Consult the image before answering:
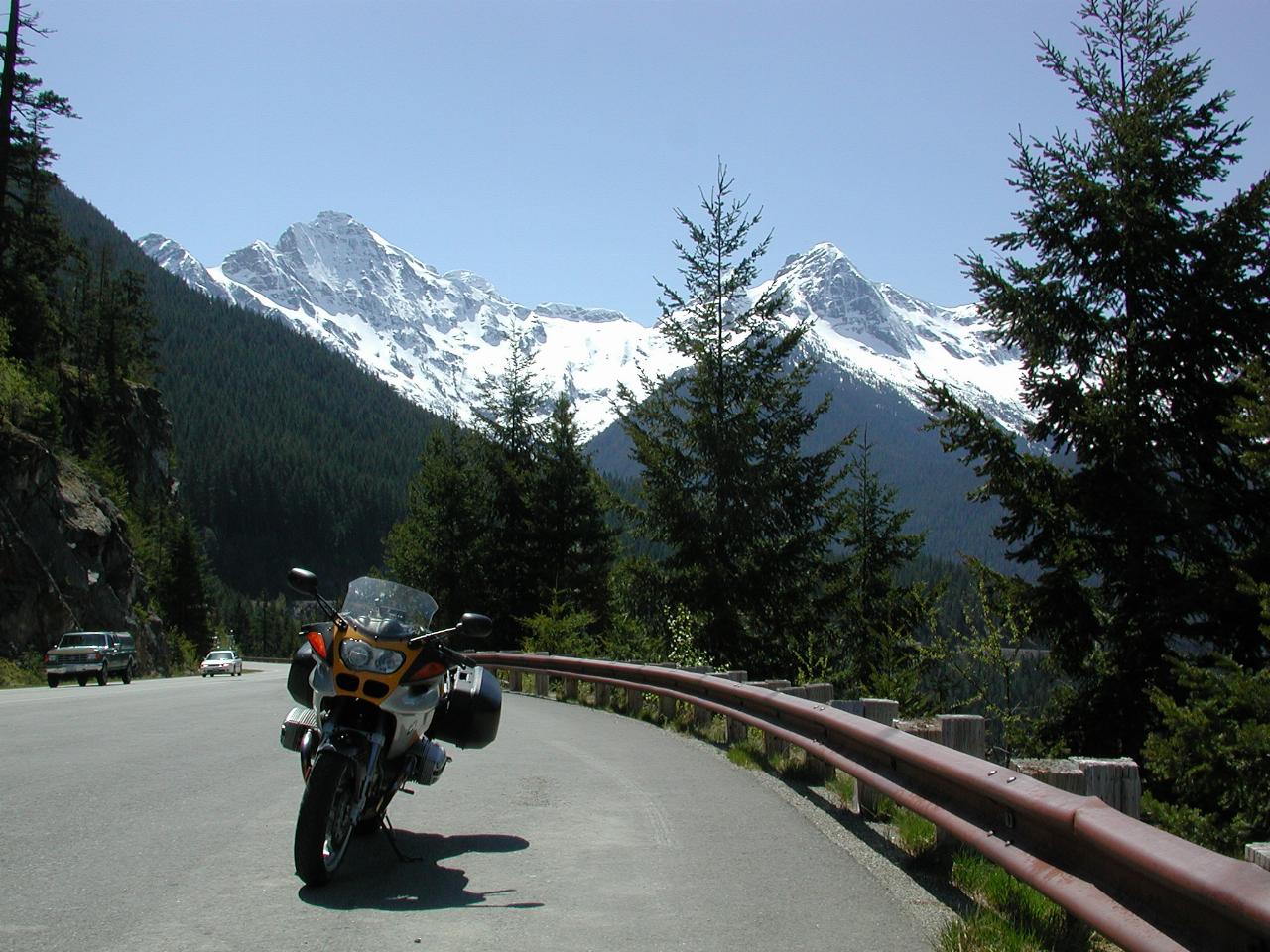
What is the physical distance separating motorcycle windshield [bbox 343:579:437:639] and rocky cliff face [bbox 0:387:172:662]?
3239cm

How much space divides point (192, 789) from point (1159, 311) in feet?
40.7

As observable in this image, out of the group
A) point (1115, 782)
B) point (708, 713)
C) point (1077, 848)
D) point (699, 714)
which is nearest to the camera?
point (1077, 848)

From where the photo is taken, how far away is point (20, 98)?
3497 centimetres

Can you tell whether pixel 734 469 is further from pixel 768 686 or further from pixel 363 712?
pixel 363 712

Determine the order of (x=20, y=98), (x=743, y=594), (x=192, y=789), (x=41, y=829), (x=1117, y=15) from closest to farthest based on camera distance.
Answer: (x=41, y=829), (x=192, y=789), (x=1117, y=15), (x=743, y=594), (x=20, y=98)

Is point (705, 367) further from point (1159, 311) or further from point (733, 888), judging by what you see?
point (733, 888)

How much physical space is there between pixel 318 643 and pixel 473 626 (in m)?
0.86

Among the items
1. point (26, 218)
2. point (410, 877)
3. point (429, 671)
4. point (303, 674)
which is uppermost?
point (26, 218)

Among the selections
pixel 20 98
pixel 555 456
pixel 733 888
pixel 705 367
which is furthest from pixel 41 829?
pixel 20 98

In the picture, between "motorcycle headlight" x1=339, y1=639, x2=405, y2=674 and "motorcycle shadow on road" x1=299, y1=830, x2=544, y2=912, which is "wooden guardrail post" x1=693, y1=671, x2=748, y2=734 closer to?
"motorcycle shadow on road" x1=299, y1=830, x2=544, y2=912

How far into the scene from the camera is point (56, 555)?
39.0 meters

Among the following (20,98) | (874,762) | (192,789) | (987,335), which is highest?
(20,98)

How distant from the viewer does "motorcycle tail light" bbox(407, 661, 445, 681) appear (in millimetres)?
5916

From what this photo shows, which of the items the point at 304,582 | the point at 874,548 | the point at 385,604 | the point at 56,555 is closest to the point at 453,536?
the point at 56,555
